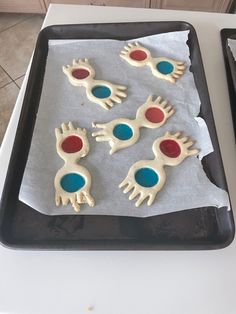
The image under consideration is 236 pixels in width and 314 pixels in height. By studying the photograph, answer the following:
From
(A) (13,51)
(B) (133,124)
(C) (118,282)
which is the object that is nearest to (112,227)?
(C) (118,282)

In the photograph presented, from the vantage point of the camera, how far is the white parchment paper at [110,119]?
0.49 metres

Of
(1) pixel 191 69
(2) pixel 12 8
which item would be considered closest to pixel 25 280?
(1) pixel 191 69

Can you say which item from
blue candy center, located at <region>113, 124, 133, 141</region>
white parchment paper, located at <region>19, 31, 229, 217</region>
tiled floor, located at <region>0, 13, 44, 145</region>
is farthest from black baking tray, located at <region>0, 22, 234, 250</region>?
tiled floor, located at <region>0, 13, 44, 145</region>

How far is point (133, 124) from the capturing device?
1.85 feet

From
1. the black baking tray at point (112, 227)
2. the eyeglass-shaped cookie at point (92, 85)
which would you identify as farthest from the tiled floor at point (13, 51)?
the black baking tray at point (112, 227)

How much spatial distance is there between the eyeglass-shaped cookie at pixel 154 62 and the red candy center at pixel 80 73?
8 cm

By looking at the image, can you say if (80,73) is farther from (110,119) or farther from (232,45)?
(232,45)

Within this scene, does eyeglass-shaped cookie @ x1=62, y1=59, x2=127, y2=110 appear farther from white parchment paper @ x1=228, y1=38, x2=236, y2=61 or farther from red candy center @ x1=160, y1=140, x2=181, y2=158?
white parchment paper @ x1=228, y1=38, x2=236, y2=61

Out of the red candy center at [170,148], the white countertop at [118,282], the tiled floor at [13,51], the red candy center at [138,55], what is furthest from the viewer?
the tiled floor at [13,51]

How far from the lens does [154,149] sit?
1.77 ft

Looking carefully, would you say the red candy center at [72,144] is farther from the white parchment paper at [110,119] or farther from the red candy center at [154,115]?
the red candy center at [154,115]

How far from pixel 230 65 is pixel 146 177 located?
0.95 ft

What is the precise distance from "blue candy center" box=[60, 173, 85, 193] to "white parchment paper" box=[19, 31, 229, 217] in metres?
0.02

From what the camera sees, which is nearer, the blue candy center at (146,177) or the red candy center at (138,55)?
the blue candy center at (146,177)
